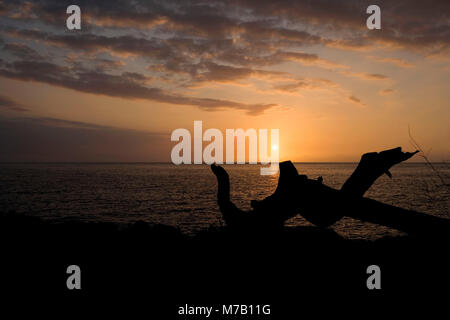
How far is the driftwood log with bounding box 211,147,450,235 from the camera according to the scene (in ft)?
13.7

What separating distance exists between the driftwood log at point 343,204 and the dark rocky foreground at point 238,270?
34 centimetres

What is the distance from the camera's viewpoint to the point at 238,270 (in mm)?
6371

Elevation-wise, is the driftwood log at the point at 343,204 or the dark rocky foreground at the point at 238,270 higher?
the driftwood log at the point at 343,204

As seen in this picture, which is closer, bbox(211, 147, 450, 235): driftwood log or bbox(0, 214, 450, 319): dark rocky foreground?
bbox(211, 147, 450, 235): driftwood log

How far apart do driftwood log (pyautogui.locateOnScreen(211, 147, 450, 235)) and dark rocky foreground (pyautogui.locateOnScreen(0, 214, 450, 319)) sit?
0.34 m

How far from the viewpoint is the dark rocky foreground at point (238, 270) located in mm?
5680

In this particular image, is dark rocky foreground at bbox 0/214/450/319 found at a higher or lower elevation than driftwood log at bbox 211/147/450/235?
lower

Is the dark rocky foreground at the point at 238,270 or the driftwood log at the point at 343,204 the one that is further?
the dark rocky foreground at the point at 238,270

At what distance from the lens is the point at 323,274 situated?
6.40m
